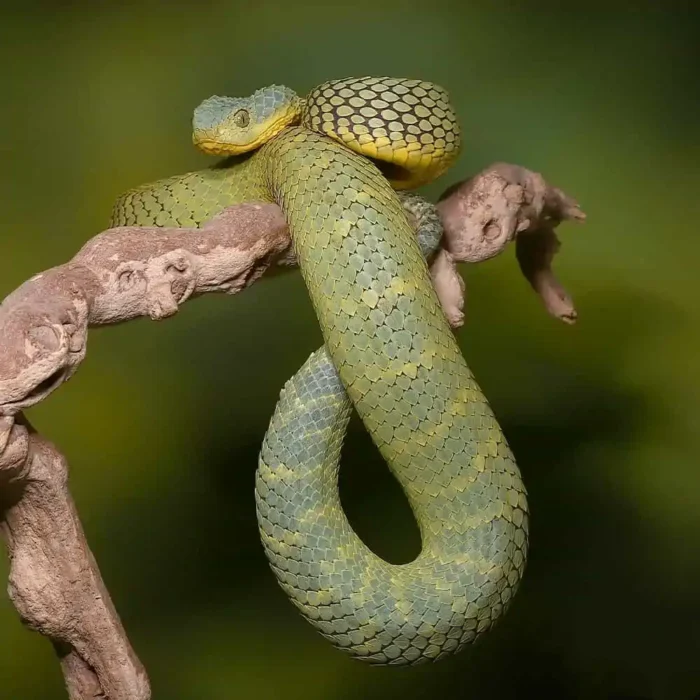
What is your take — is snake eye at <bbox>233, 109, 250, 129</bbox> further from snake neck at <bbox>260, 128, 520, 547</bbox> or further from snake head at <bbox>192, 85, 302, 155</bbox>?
snake neck at <bbox>260, 128, 520, 547</bbox>

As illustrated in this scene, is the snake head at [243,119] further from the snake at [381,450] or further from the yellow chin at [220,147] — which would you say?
the snake at [381,450]

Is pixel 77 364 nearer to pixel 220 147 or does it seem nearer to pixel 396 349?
pixel 396 349

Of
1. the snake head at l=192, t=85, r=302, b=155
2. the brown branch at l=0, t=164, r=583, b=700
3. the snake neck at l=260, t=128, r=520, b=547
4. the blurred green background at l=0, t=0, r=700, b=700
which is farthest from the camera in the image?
the blurred green background at l=0, t=0, r=700, b=700

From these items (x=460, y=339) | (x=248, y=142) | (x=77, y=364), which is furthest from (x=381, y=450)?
(x=460, y=339)

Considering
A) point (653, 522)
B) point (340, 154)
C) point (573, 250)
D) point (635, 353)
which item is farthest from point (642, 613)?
point (340, 154)

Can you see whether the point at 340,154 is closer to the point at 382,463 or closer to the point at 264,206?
the point at 264,206

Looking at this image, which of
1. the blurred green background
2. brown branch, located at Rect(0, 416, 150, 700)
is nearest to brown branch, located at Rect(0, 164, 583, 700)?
brown branch, located at Rect(0, 416, 150, 700)
